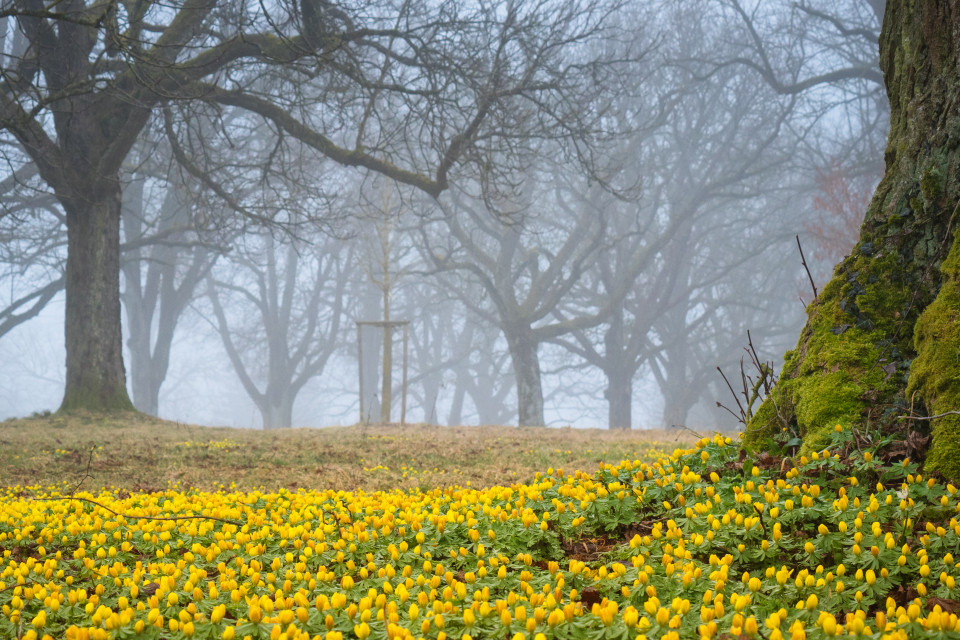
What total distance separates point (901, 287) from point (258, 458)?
6706 mm

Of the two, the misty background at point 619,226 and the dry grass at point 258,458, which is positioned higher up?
the misty background at point 619,226

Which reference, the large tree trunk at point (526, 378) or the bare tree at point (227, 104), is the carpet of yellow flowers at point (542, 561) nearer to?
the bare tree at point (227, 104)

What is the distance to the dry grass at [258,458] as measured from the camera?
6387 mm

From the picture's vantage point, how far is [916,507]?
9.54 ft

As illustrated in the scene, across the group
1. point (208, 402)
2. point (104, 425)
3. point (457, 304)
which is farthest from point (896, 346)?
point (208, 402)

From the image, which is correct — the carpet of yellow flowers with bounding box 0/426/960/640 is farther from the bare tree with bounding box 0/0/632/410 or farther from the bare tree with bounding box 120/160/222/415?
the bare tree with bounding box 120/160/222/415

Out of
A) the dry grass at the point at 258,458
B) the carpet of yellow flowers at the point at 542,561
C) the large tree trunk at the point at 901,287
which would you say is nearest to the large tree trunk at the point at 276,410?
the dry grass at the point at 258,458

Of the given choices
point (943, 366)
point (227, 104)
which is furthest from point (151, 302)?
point (943, 366)

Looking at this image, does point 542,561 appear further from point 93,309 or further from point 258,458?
point 93,309

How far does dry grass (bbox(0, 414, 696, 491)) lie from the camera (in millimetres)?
6387

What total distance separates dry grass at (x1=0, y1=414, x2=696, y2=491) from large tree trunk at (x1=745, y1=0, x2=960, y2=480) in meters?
2.72

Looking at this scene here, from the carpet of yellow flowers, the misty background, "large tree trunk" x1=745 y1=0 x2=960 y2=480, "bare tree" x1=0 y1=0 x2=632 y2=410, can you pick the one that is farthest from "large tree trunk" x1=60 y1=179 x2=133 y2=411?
"large tree trunk" x1=745 y1=0 x2=960 y2=480

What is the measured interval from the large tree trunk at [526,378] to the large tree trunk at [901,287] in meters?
17.7

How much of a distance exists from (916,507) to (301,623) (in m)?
2.53
